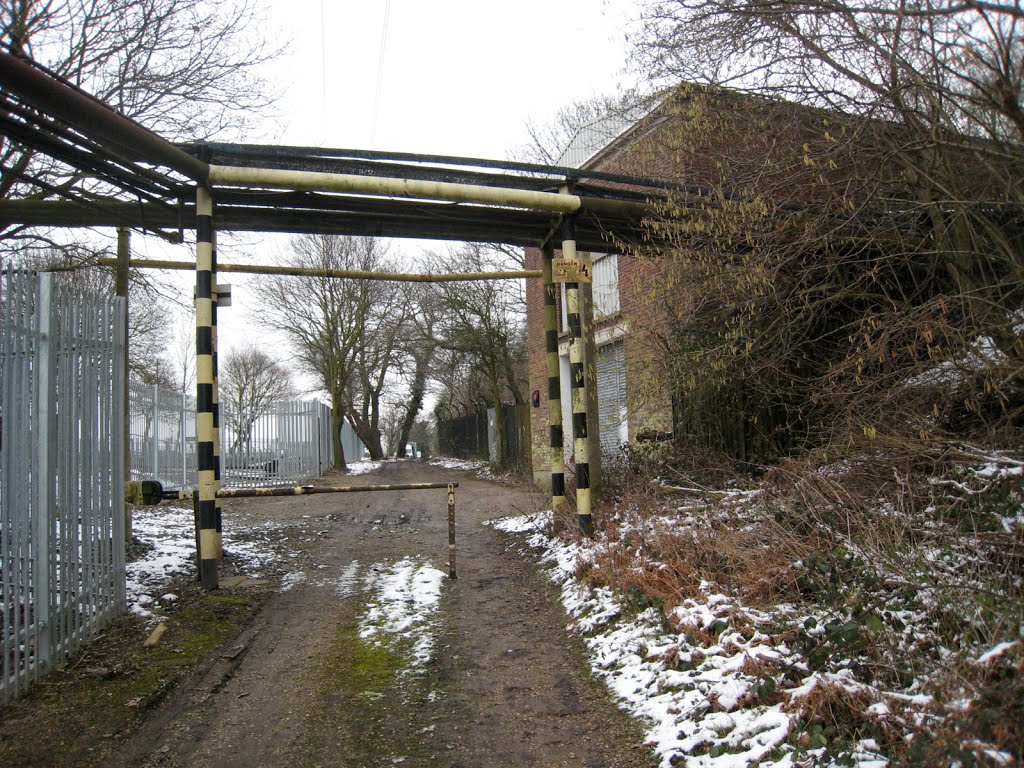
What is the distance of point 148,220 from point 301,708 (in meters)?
5.78

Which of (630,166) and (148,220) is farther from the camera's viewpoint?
(630,166)

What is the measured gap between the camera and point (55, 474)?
492cm

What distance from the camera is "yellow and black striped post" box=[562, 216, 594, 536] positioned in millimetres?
8203

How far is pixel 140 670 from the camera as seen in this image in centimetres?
500

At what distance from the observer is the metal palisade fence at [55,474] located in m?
4.55

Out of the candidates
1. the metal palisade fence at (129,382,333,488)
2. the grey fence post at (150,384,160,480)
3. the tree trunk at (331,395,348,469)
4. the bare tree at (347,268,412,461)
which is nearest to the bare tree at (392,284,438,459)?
the bare tree at (347,268,412,461)

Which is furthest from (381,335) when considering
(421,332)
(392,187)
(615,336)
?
(392,187)

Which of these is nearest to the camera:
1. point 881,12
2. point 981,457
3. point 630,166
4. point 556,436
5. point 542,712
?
point 542,712

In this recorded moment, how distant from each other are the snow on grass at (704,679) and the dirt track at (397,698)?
0.61 ft

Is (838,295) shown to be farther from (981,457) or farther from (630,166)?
(630,166)

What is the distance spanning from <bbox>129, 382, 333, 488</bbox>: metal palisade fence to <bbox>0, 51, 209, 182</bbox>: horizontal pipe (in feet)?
25.4

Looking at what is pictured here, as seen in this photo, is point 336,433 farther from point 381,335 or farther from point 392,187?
point 392,187

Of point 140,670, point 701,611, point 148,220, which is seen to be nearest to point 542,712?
point 701,611

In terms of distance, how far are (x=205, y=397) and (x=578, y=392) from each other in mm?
3959
